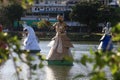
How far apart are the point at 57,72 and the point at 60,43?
199cm

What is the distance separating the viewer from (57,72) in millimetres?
13688

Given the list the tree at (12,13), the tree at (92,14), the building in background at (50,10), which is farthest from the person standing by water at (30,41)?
the building in background at (50,10)

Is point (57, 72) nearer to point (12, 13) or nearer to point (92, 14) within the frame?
point (92, 14)

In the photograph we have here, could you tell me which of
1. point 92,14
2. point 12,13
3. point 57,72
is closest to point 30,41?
point 57,72

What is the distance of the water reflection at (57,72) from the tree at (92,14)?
51.4 meters

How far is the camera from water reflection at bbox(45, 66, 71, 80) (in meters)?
12.2

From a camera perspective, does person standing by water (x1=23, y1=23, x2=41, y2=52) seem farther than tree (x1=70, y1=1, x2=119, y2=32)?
No

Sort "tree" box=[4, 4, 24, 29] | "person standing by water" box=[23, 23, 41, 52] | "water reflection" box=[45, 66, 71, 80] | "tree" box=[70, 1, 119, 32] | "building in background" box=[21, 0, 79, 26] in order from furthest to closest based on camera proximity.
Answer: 1. "building in background" box=[21, 0, 79, 26]
2. "tree" box=[4, 4, 24, 29]
3. "tree" box=[70, 1, 119, 32]
4. "person standing by water" box=[23, 23, 41, 52]
5. "water reflection" box=[45, 66, 71, 80]

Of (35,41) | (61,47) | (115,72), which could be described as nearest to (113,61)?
(115,72)

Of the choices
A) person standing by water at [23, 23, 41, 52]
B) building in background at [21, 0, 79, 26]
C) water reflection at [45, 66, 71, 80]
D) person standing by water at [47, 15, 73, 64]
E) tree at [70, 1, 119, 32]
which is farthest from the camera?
building in background at [21, 0, 79, 26]

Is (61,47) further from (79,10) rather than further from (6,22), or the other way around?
(6,22)

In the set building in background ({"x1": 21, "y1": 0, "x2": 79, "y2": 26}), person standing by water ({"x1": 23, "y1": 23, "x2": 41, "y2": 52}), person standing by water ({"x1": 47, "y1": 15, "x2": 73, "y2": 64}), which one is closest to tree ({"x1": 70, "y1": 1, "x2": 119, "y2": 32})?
building in background ({"x1": 21, "y1": 0, "x2": 79, "y2": 26})

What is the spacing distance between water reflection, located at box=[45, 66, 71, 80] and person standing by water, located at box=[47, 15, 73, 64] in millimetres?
611

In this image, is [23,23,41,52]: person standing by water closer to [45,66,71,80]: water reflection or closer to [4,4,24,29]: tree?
[45,66,71,80]: water reflection
